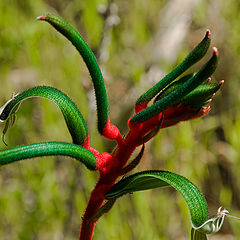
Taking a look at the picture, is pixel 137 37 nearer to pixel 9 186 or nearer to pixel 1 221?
pixel 9 186

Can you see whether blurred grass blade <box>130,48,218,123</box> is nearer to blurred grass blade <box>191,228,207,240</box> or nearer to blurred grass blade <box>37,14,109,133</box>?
blurred grass blade <box>37,14,109,133</box>

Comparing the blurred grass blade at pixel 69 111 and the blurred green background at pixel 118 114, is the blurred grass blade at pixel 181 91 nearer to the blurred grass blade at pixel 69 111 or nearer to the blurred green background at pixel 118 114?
the blurred grass blade at pixel 69 111

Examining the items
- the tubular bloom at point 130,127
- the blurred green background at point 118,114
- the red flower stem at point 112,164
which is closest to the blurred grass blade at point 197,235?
the tubular bloom at point 130,127

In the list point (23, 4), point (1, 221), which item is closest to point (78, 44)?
point (1, 221)

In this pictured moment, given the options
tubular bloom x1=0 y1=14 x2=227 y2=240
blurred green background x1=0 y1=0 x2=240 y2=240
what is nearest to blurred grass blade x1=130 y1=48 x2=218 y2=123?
tubular bloom x1=0 y1=14 x2=227 y2=240

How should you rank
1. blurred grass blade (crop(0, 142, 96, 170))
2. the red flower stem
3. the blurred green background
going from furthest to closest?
the blurred green background → the red flower stem → blurred grass blade (crop(0, 142, 96, 170))

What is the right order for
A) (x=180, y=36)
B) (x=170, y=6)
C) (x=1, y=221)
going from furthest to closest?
1. (x=170, y=6)
2. (x=180, y=36)
3. (x=1, y=221)

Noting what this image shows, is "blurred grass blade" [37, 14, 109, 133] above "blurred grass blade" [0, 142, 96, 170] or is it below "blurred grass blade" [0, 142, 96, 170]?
above

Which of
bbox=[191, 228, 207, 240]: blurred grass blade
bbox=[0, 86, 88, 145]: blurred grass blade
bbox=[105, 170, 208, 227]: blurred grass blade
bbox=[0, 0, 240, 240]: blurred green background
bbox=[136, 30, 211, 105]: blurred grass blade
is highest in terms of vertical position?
bbox=[0, 0, 240, 240]: blurred green background

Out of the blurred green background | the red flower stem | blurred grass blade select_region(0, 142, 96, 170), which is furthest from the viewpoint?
the blurred green background
